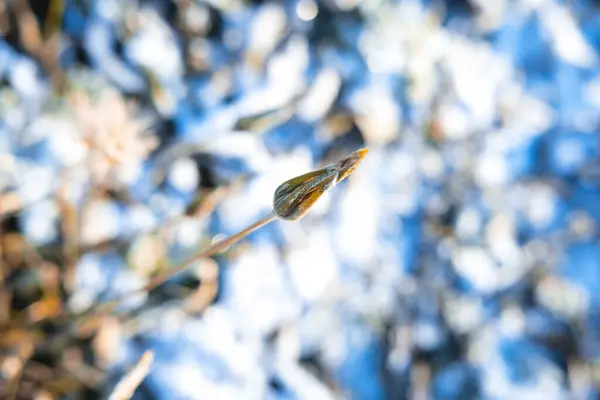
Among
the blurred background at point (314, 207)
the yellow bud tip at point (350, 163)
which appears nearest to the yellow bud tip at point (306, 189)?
the yellow bud tip at point (350, 163)

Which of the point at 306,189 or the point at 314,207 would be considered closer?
the point at 306,189

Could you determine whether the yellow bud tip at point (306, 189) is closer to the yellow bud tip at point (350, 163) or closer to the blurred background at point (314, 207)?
the yellow bud tip at point (350, 163)

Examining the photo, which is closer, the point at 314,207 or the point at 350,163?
the point at 350,163

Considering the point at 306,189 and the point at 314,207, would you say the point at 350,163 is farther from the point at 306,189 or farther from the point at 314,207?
the point at 314,207

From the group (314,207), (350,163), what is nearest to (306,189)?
(350,163)

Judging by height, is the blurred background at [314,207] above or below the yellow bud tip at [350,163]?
below

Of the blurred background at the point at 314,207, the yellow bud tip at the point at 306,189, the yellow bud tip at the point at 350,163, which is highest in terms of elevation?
the yellow bud tip at the point at 350,163

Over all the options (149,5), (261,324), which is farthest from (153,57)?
(261,324)

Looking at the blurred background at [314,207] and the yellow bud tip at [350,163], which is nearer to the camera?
the yellow bud tip at [350,163]

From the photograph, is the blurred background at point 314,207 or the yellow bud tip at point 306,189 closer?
the yellow bud tip at point 306,189

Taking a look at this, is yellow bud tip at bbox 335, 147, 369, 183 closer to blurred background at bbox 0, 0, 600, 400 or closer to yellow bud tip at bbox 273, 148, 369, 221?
yellow bud tip at bbox 273, 148, 369, 221
